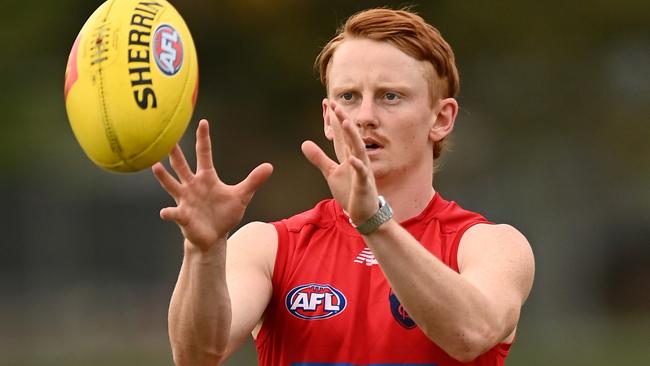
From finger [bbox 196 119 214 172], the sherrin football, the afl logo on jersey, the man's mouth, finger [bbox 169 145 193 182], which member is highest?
the sherrin football

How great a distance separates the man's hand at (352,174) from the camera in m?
3.80

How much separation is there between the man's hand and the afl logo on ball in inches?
19.9

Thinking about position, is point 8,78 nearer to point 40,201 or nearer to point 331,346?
point 40,201

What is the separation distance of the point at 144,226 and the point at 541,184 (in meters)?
4.79

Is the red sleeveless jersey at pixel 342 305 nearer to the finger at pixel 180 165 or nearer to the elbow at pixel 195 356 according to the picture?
the elbow at pixel 195 356

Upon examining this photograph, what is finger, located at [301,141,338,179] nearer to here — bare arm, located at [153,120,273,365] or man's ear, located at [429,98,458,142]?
bare arm, located at [153,120,273,365]

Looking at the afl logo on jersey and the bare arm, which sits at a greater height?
the bare arm

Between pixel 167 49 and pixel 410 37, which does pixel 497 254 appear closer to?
pixel 410 37

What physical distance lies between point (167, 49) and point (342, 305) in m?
1.15

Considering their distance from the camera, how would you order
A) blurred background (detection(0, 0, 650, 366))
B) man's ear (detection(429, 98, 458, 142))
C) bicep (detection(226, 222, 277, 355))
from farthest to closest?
blurred background (detection(0, 0, 650, 366)) < man's ear (detection(429, 98, 458, 142)) < bicep (detection(226, 222, 277, 355))

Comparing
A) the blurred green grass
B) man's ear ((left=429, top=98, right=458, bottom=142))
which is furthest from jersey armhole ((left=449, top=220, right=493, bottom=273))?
the blurred green grass

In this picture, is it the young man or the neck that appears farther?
the neck

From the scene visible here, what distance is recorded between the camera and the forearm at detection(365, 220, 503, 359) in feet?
12.7

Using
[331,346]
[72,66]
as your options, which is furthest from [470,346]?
[72,66]
